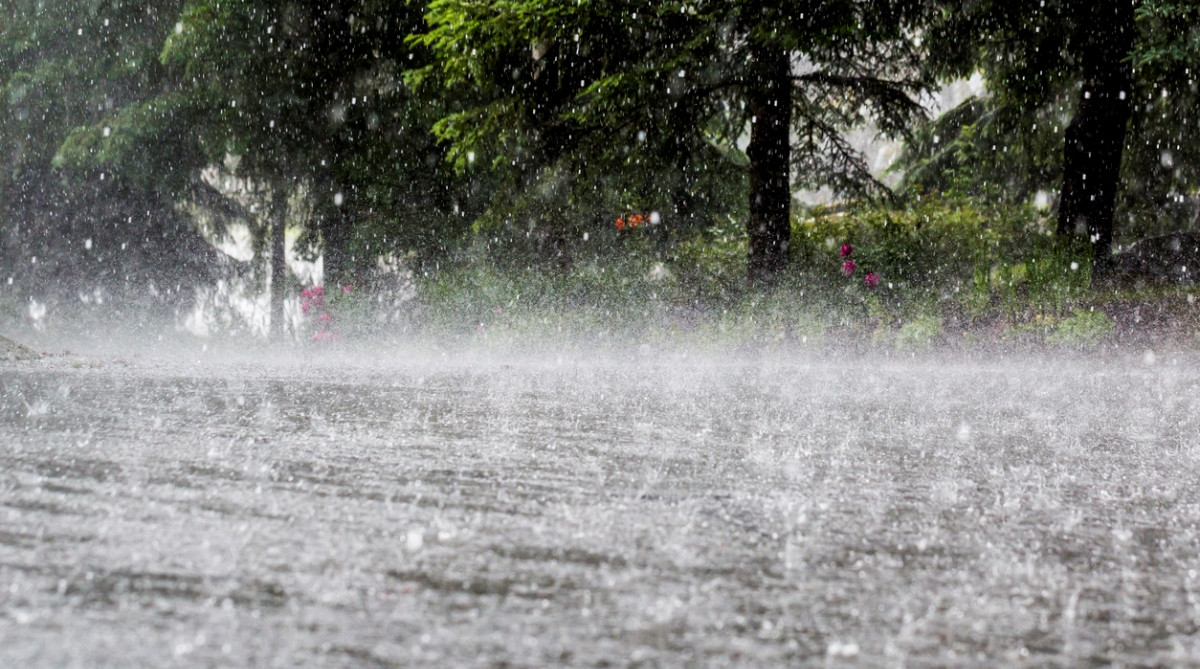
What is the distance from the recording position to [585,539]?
5.96ft

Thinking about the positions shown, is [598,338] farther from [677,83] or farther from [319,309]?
[319,309]

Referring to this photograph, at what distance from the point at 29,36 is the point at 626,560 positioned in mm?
17729

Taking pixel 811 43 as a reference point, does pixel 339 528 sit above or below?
below

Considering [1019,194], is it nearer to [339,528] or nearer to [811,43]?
[811,43]

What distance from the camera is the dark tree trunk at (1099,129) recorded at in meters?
10.1

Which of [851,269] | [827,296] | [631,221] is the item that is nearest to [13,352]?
[827,296]

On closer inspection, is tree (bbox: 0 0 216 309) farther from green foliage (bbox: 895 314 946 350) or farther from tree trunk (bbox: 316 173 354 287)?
green foliage (bbox: 895 314 946 350)

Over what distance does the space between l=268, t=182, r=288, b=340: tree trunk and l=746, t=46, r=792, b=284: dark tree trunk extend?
24.9ft

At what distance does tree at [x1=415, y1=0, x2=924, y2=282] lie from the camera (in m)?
9.41

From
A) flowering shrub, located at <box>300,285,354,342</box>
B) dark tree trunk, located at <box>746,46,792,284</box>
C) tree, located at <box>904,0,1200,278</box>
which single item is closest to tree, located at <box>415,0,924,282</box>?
dark tree trunk, located at <box>746,46,792,284</box>

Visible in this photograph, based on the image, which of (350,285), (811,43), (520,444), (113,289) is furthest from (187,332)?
(520,444)

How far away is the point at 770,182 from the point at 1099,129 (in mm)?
3236

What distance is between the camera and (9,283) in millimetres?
19828

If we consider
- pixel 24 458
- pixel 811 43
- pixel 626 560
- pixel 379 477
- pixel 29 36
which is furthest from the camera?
pixel 29 36
